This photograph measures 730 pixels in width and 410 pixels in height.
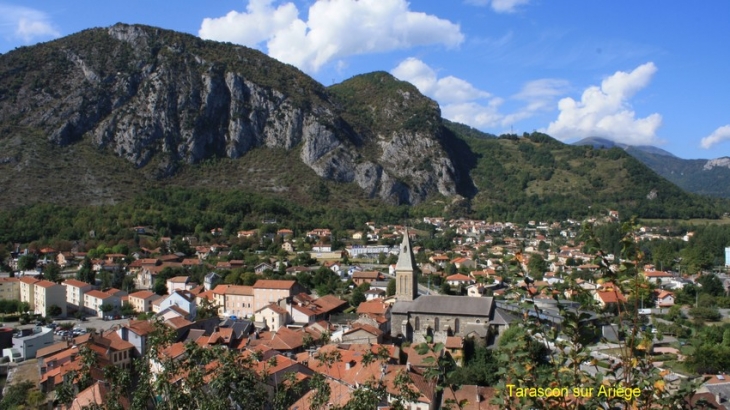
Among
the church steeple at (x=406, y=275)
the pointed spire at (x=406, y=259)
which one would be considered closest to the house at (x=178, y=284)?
the church steeple at (x=406, y=275)

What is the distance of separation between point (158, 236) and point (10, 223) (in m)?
14.3

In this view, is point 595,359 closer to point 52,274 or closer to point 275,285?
point 275,285

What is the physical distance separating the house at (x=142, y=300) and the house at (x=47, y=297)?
4195 mm

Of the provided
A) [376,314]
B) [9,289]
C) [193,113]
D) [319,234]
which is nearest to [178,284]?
[9,289]

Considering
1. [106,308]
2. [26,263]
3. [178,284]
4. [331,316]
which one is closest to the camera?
[331,316]

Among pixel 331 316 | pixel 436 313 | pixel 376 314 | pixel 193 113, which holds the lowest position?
pixel 331 316

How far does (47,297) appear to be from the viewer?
1494 inches

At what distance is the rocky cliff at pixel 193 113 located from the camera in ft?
296

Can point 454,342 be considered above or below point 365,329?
below

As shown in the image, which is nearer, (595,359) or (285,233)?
(595,359)

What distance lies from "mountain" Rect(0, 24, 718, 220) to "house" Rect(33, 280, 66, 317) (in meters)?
35.7

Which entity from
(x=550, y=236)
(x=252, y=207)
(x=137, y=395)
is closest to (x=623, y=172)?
(x=550, y=236)

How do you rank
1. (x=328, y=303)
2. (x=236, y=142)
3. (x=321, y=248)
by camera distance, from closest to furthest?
(x=328, y=303) → (x=321, y=248) → (x=236, y=142)

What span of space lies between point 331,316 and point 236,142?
73.7 metres
